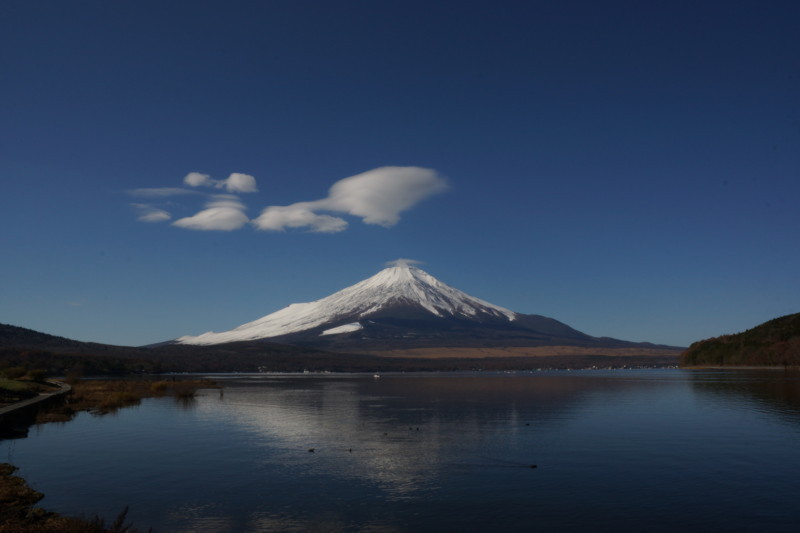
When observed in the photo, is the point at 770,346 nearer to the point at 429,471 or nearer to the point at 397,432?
the point at 397,432

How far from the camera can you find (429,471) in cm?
3019

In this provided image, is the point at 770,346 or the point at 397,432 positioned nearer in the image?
the point at 397,432

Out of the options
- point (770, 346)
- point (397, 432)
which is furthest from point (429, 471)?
point (770, 346)

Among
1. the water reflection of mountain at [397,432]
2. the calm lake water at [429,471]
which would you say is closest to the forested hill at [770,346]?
the water reflection of mountain at [397,432]

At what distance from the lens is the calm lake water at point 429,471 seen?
22.2 metres

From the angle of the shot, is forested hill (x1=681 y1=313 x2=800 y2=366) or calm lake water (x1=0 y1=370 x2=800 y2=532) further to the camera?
forested hill (x1=681 y1=313 x2=800 y2=366)

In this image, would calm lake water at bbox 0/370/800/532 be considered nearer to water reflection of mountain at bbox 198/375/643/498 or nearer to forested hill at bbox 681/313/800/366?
water reflection of mountain at bbox 198/375/643/498

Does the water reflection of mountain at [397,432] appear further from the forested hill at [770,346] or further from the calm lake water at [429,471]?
the forested hill at [770,346]

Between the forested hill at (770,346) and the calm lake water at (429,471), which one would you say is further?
the forested hill at (770,346)

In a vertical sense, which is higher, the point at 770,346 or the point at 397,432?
the point at 770,346

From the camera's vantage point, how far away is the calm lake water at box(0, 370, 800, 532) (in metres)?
22.2

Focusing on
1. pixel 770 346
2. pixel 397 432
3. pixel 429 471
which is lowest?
pixel 429 471

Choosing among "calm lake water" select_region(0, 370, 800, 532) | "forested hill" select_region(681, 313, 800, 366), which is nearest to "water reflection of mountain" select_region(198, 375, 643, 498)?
"calm lake water" select_region(0, 370, 800, 532)

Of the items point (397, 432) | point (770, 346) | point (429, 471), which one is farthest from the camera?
point (770, 346)
